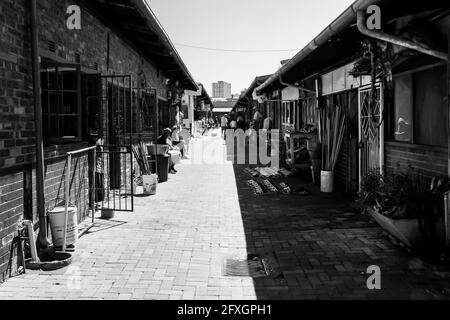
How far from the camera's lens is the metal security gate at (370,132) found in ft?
23.4

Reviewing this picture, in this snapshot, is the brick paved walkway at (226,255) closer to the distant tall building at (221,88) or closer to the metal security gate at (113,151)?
the metal security gate at (113,151)

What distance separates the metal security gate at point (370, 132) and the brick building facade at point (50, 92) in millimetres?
3857

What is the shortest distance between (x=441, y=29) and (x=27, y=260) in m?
5.21

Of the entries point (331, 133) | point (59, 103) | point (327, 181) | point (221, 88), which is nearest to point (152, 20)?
point (59, 103)

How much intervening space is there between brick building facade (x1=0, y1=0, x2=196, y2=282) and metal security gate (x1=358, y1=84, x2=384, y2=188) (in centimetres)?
386

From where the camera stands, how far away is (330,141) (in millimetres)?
9992

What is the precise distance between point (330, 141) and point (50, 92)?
20.2 feet

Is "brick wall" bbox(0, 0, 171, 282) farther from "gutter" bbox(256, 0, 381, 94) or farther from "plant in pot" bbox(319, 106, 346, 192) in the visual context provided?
"plant in pot" bbox(319, 106, 346, 192)

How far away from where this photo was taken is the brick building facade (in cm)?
455

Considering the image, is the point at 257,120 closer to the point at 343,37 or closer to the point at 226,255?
the point at 343,37

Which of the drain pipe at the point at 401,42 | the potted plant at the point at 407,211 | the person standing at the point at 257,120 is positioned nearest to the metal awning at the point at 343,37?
the drain pipe at the point at 401,42

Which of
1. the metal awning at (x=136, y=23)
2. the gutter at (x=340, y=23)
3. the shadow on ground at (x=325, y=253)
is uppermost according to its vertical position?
the metal awning at (x=136, y=23)

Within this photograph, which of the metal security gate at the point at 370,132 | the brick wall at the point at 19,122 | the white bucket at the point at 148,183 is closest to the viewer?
the brick wall at the point at 19,122

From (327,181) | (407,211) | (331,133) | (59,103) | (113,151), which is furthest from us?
(331,133)
